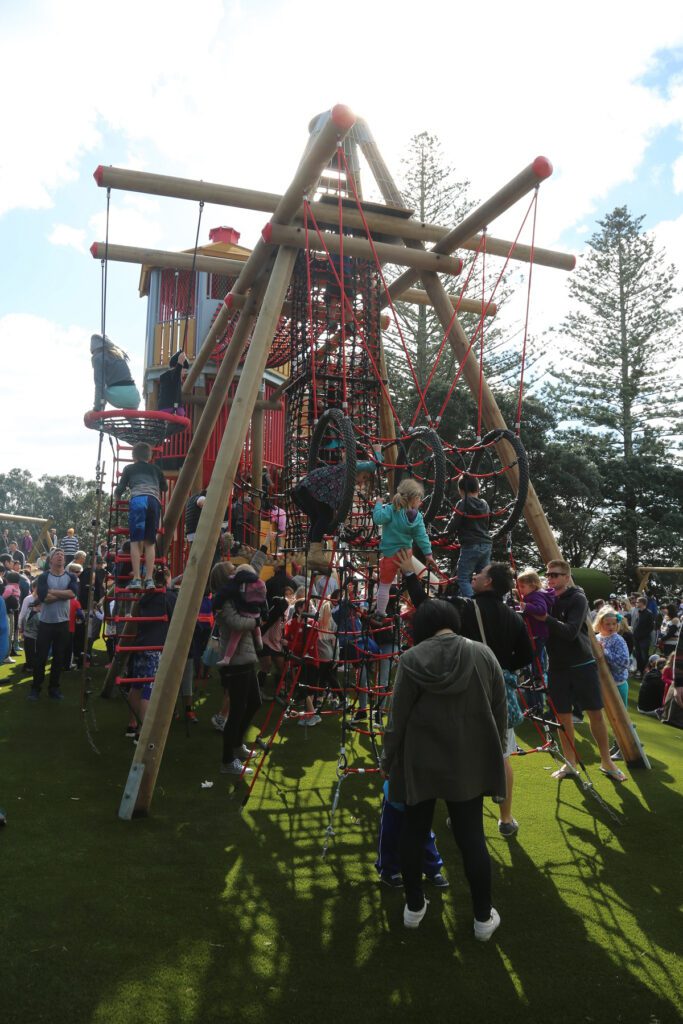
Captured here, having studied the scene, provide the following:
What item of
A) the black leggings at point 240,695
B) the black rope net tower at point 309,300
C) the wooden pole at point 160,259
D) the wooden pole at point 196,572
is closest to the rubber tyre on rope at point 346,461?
the black rope net tower at point 309,300

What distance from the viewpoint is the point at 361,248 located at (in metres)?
7.09

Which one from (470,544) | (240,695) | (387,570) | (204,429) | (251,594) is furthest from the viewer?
(204,429)

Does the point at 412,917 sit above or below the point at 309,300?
below

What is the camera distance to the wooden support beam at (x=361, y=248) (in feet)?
21.6

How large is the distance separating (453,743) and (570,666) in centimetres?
319

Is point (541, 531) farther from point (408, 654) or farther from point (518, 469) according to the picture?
point (408, 654)

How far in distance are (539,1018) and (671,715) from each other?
1.76 m

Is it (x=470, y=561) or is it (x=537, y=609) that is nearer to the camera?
(x=470, y=561)

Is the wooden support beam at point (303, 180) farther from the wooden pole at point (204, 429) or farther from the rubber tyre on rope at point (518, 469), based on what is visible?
the rubber tyre on rope at point (518, 469)

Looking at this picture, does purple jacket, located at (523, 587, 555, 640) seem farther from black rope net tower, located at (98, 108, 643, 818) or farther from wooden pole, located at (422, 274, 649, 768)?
black rope net tower, located at (98, 108, 643, 818)

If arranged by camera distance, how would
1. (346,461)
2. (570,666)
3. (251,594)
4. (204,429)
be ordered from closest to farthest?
(346,461)
(251,594)
(570,666)
(204,429)

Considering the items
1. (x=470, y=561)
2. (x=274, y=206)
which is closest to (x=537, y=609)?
(x=470, y=561)

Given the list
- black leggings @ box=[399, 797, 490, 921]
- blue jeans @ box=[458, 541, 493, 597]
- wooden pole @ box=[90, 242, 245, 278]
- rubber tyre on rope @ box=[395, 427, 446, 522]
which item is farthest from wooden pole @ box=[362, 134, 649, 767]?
black leggings @ box=[399, 797, 490, 921]

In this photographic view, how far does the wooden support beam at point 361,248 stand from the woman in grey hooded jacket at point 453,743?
4319 mm
